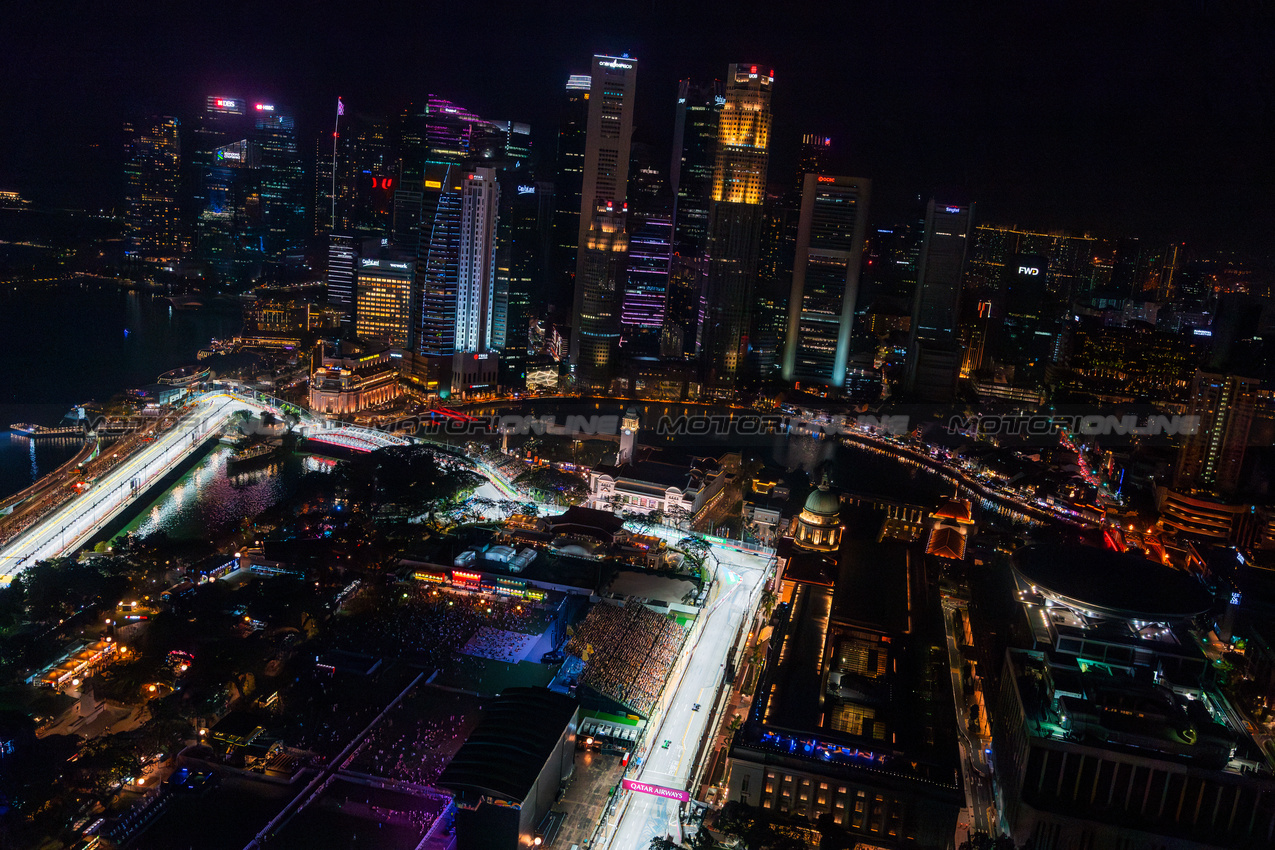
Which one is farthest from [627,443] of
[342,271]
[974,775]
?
[342,271]

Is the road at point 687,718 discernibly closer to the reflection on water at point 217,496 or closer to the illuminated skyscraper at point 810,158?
the reflection on water at point 217,496

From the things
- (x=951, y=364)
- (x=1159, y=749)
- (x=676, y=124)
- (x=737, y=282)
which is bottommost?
(x=1159, y=749)

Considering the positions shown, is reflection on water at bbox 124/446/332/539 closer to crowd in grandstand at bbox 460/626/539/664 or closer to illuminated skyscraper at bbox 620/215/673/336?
crowd in grandstand at bbox 460/626/539/664

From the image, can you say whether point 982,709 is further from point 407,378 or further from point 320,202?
point 320,202

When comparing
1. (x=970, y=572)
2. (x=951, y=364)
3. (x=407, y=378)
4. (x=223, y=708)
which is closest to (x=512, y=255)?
(x=407, y=378)

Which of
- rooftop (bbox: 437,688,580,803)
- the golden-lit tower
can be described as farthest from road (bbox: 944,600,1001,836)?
the golden-lit tower

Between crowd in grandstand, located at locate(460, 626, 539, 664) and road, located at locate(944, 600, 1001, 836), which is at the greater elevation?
crowd in grandstand, located at locate(460, 626, 539, 664)

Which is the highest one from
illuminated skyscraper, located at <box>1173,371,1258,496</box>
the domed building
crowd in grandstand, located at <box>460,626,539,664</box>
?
illuminated skyscraper, located at <box>1173,371,1258,496</box>
